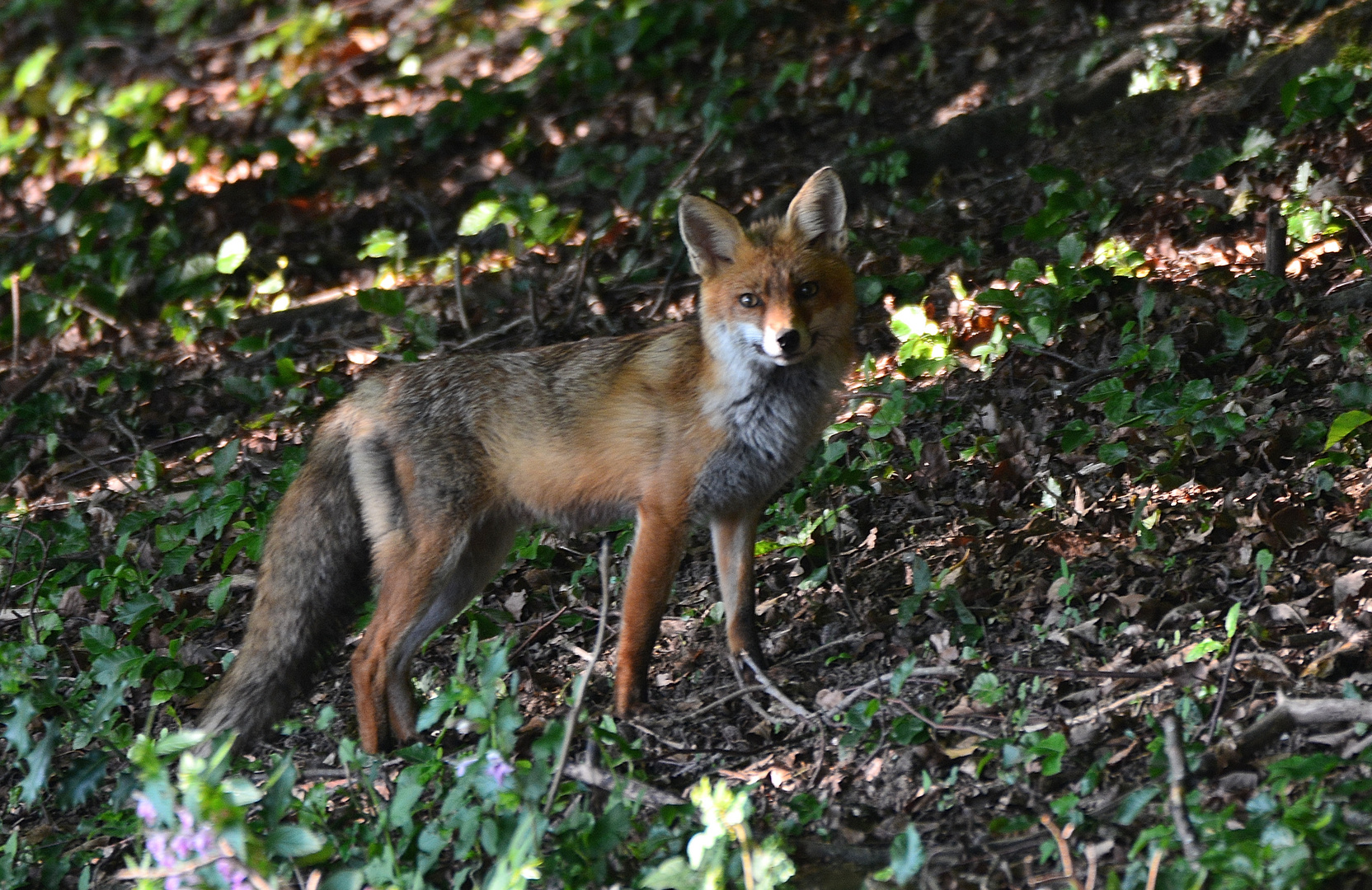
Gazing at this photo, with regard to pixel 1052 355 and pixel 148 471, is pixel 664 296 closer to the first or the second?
pixel 1052 355

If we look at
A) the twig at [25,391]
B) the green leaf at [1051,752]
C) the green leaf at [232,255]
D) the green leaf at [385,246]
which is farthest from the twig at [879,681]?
the green leaf at [232,255]

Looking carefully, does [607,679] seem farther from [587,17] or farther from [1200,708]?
[587,17]

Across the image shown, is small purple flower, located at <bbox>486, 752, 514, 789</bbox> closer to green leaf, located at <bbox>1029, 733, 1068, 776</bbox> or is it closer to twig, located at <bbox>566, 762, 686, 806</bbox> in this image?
twig, located at <bbox>566, 762, 686, 806</bbox>

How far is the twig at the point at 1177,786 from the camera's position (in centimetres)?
265

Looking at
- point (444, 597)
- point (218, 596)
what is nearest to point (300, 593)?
point (444, 597)

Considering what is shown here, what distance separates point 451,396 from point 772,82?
5.18m

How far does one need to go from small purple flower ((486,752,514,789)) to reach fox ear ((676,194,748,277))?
2.33 meters

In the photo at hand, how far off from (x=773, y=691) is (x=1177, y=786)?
63.7 inches

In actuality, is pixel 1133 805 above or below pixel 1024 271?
above

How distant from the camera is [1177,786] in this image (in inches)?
109

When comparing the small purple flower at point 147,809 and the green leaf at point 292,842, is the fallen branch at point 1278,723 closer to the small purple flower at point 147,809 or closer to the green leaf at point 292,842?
the green leaf at point 292,842

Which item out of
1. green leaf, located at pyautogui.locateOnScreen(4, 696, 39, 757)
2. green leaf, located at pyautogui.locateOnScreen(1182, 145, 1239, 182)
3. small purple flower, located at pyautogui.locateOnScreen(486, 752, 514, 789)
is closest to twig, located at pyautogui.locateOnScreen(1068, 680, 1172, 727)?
small purple flower, located at pyautogui.locateOnScreen(486, 752, 514, 789)

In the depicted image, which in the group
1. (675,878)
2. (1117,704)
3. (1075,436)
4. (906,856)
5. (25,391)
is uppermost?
(675,878)

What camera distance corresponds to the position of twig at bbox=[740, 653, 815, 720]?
3.98 meters
